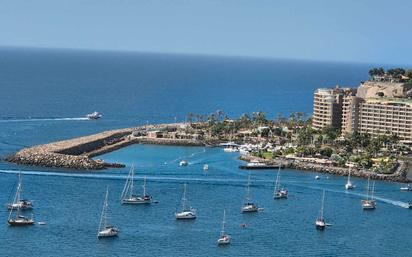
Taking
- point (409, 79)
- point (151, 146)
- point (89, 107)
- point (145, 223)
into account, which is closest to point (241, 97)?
point (89, 107)

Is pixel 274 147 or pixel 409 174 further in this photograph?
pixel 274 147

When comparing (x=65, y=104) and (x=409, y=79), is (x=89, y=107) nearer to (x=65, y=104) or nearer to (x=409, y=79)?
(x=65, y=104)

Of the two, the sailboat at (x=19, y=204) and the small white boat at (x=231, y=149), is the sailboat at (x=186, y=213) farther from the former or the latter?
the small white boat at (x=231, y=149)

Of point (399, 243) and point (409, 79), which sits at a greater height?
point (409, 79)

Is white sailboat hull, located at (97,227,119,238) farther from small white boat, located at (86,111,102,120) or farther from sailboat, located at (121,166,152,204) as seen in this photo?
small white boat, located at (86,111,102,120)

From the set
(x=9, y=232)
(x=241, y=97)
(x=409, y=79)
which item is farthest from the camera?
(x=241, y=97)

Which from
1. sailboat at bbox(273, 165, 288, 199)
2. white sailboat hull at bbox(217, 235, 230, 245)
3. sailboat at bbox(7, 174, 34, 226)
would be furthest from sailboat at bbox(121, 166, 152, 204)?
white sailboat hull at bbox(217, 235, 230, 245)

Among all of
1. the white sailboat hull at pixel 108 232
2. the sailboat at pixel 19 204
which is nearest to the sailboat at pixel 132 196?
the sailboat at pixel 19 204
